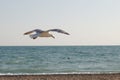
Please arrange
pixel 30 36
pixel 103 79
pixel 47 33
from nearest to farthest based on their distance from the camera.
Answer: pixel 30 36 < pixel 47 33 < pixel 103 79

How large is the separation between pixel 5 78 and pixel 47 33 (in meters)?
13.0

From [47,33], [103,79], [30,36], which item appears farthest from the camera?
[103,79]

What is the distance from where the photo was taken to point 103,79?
1027 inches

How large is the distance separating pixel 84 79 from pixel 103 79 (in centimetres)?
124

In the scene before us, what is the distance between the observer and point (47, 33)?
15.1m

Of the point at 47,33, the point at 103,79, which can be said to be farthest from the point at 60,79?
the point at 47,33

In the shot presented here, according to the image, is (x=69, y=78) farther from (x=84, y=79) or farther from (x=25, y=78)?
(x=25, y=78)

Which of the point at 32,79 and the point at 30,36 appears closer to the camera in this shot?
the point at 30,36

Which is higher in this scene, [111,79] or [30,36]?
[30,36]

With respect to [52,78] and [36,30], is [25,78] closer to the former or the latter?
[52,78]

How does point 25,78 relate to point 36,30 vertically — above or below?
below

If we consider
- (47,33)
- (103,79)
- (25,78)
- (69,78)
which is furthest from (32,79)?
(47,33)

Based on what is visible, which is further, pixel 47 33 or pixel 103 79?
pixel 103 79

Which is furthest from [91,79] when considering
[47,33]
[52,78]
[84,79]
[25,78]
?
[47,33]
